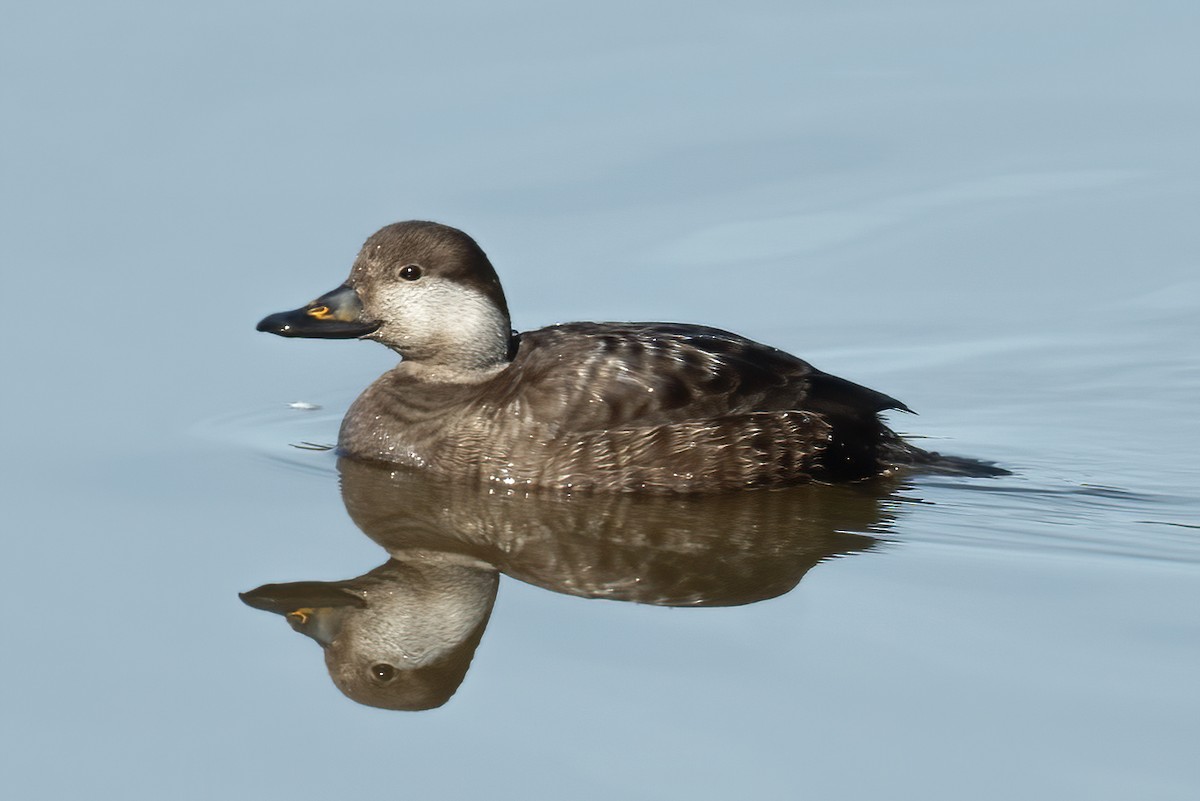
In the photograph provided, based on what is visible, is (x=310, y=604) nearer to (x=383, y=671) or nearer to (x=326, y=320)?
(x=383, y=671)

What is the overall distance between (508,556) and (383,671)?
4.74 feet

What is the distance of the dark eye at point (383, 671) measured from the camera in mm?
8711

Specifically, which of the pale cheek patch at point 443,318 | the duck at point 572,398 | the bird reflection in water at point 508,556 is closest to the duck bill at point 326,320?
the duck at point 572,398

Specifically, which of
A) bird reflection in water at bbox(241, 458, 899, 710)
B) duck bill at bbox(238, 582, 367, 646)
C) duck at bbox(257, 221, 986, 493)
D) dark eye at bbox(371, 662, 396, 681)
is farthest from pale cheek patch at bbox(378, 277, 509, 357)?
dark eye at bbox(371, 662, 396, 681)

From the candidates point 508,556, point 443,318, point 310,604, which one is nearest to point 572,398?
point 443,318

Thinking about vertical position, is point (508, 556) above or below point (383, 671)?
above

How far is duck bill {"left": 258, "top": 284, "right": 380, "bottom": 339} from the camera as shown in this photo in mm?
11195

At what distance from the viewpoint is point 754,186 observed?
15.1 metres

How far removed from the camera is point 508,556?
1005 centimetres

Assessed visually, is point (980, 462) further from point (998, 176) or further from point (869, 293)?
point (998, 176)

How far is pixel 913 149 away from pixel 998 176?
0.75 m

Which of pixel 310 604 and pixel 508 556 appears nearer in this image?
pixel 310 604

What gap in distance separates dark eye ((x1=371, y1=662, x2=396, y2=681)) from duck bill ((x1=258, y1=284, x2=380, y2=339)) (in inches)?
116

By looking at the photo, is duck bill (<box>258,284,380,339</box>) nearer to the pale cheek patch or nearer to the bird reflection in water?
the pale cheek patch
